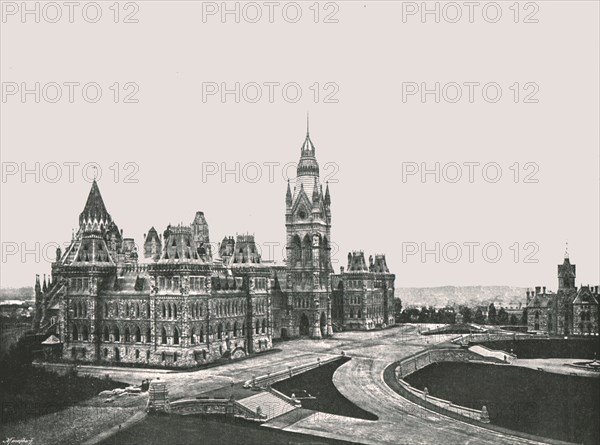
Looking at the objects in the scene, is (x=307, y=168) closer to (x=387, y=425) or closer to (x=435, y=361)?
(x=435, y=361)

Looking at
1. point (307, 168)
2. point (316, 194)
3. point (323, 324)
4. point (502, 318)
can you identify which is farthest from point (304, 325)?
point (502, 318)

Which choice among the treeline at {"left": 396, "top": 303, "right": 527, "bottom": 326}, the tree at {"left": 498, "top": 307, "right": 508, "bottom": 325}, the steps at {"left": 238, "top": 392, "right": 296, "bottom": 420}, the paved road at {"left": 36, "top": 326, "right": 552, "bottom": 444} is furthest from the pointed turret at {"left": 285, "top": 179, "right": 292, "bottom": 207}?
the steps at {"left": 238, "top": 392, "right": 296, "bottom": 420}

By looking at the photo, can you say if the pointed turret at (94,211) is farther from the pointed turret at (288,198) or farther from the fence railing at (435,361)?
the fence railing at (435,361)

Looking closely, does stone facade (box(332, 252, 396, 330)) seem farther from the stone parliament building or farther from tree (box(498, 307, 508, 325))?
tree (box(498, 307, 508, 325))

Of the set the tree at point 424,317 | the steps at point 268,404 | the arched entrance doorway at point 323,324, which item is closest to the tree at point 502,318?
the tree at point 424,317

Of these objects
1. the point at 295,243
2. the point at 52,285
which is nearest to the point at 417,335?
the point at 295,243

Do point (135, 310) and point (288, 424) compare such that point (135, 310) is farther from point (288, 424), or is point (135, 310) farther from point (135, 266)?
point (288, 424)
